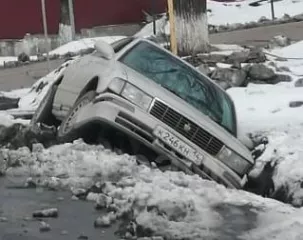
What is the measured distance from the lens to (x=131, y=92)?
29.6ft

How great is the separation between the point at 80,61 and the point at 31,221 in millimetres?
3924

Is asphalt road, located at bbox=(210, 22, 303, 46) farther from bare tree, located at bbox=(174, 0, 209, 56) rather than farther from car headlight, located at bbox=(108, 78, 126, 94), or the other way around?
car headlight, located at bbox=(108, 78, 126, 94)

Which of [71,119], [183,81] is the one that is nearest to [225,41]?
[183,81]

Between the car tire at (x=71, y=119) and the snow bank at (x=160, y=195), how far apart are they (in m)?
0.17

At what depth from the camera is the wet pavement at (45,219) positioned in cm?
677

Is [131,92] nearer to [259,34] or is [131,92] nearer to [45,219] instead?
[45,219]

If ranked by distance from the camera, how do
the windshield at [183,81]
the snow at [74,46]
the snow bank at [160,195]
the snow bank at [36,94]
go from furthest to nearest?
the snow at [74,46]
the snow bank at [36,94]
the windshield at [183,81]
the snow bank at [160,195]

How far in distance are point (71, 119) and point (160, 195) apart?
240 cm

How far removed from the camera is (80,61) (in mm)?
10781

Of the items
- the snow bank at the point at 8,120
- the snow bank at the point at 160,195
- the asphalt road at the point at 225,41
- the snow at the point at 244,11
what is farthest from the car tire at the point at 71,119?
the snow at the point at 244,11

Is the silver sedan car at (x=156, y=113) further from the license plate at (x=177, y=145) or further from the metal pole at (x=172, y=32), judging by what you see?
the metal pole at (x=172, y=32)

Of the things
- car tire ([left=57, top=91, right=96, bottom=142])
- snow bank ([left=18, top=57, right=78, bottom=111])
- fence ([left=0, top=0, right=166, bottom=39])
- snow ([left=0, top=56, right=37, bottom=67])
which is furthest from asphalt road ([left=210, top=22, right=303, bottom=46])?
car tire ([left=57, top=91, right=96, bottom=142])

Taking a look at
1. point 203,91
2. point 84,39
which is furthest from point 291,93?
point 84,39

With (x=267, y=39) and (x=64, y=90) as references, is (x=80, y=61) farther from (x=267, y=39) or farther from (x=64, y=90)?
(x=267, y=39)
